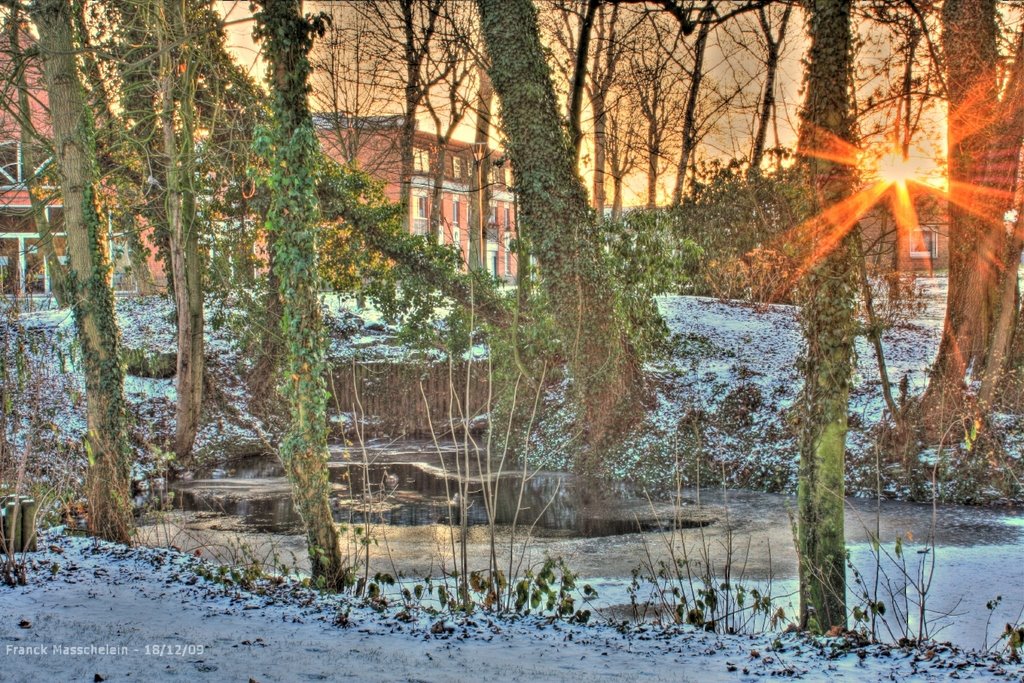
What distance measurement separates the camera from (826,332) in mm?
7559

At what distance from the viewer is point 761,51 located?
62.5 ft

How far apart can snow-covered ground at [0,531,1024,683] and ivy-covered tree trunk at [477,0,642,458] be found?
30.5ft

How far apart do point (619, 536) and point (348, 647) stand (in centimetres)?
659

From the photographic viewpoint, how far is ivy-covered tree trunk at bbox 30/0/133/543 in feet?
32.4

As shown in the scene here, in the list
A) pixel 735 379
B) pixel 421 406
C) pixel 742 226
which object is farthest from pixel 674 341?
pixel 421 406

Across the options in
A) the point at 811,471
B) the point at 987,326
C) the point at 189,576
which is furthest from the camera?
the point at 987,326

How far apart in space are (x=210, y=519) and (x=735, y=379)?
10.9 m

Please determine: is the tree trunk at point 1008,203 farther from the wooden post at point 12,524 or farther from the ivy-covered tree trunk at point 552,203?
the wooden post at point 12,524

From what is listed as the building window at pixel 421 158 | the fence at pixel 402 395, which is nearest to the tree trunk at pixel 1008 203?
the fence at pixel 402 395

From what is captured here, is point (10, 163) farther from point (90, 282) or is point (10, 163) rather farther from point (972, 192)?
point (972, 192)

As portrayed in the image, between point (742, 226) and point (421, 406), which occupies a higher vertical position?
point (742, 226)

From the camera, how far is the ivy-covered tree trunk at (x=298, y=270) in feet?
28.6

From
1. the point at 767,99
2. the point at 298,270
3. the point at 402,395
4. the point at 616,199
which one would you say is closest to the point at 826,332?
the point at 298,270

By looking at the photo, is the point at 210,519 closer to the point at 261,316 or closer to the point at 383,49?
the point at 261,316
